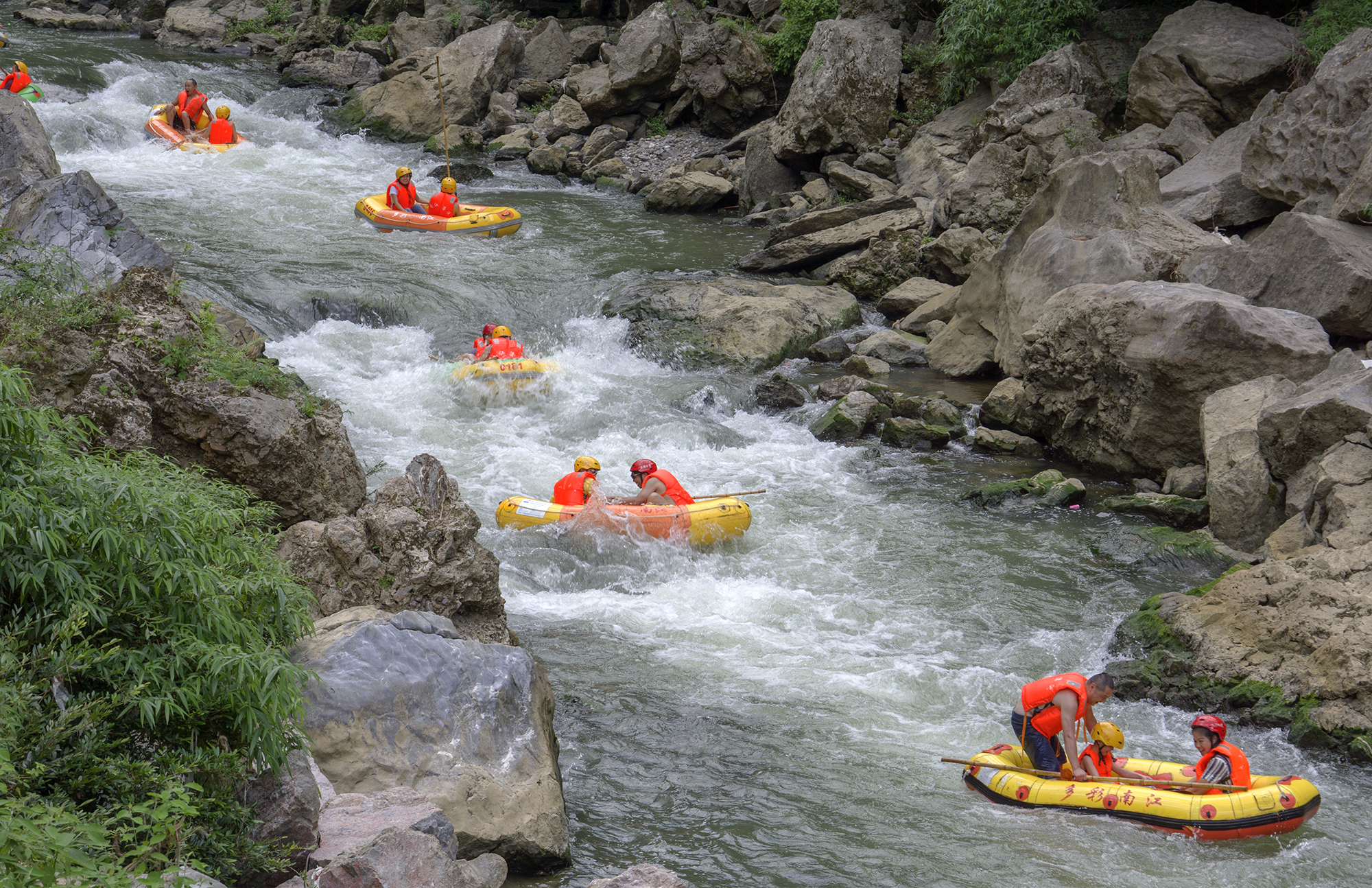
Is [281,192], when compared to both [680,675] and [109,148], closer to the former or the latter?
[109,148]

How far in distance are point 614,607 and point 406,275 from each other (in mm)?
8314

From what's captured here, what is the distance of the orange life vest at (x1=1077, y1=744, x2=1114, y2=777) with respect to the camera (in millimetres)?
5996

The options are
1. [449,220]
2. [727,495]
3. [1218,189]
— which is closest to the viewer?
[727,495]

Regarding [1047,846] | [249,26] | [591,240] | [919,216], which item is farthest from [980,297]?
[249,26]

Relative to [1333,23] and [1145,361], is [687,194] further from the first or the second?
[1145,361]

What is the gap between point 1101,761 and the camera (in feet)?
19.7

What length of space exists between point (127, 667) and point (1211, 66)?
624 inches

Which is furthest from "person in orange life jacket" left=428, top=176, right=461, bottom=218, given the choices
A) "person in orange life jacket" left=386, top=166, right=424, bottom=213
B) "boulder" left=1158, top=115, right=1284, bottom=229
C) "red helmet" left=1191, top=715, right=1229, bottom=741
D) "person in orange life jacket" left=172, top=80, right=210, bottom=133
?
"red helmet" left=1191, top=715, right=1229, bottom=741

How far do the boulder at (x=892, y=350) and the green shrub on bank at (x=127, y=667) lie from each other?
10659mm

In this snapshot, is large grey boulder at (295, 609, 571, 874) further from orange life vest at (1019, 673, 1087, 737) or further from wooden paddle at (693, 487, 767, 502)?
wooden paddle at (693, 487, 767, 502)

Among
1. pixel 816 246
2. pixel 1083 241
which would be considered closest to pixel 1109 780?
pixel 1083 241

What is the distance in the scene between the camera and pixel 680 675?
712 centimetres

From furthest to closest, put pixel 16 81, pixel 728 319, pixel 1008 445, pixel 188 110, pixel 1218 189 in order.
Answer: pixel 188 110 → pixel 16 81 → pixel 728 319 → pixel 1218 189 → pixel 1008 445

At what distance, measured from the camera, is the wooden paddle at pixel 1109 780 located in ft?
18.7
